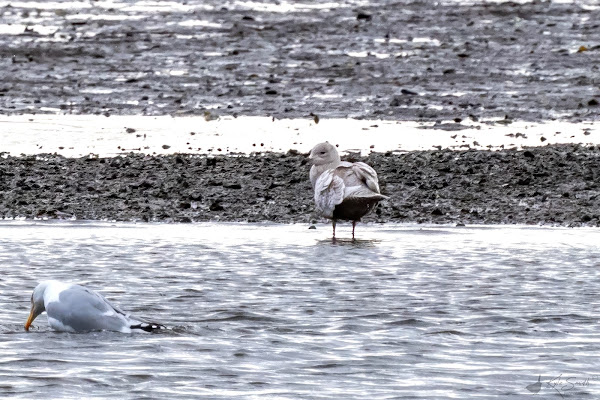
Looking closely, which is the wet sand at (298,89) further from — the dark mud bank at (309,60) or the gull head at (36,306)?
the gull head at (36,306)

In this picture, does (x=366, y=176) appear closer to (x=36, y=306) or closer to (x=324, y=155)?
(x=324, y=155)

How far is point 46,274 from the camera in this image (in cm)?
962

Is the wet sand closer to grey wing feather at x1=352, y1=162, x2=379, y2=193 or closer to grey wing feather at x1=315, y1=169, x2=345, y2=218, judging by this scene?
grey wing feather at x1=315, y1=169, x2=345, y2=218

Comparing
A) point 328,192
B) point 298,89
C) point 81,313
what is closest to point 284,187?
point 328,192

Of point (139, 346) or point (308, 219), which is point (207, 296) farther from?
point (308, 219)

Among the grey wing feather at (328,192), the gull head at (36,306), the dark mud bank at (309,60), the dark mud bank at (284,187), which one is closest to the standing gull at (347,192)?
the grey wing feather at (328,192)

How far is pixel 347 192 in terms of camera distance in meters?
12.1

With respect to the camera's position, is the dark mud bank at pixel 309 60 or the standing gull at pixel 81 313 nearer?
the standing gull at pixel 81 313

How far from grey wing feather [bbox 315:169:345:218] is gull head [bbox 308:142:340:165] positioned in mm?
401

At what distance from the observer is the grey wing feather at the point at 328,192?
1213cm

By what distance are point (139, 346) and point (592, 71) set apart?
1670cm

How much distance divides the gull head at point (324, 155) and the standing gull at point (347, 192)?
0.22m

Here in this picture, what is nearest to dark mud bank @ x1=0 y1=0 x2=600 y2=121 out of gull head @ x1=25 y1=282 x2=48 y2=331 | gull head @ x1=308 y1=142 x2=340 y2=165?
gull head @ x1=308 y1=142 x2=340 y2=165

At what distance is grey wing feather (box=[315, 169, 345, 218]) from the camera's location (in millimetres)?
12133
